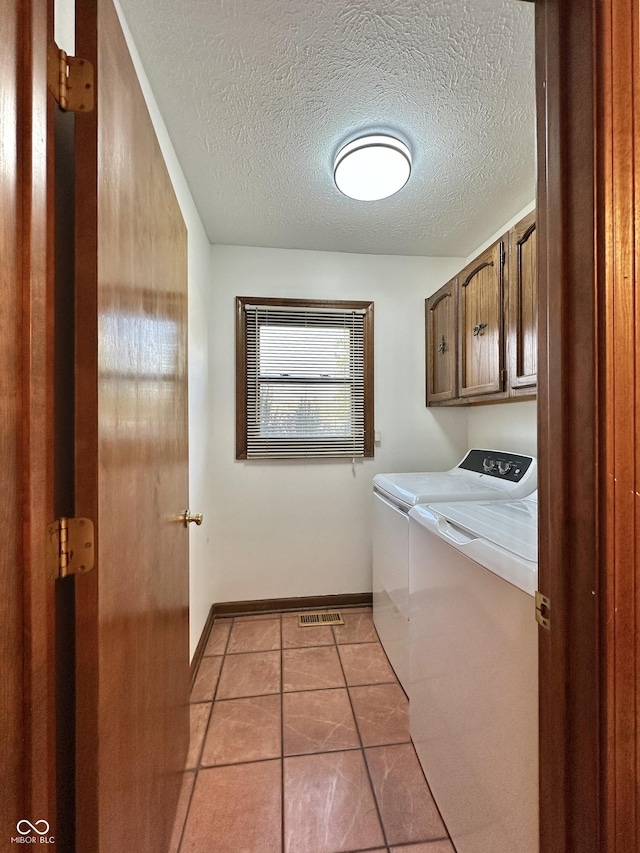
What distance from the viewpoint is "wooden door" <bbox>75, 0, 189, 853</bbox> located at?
0.61 meters

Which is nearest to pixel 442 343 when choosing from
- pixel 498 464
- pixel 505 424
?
pixel 505 424

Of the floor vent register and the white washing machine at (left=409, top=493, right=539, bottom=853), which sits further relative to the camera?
the floor vent register

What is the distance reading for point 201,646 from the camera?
1.98m

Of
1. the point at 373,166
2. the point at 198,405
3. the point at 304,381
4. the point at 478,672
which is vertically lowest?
the point at 478,672

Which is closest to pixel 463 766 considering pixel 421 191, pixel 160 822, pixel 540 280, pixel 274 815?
pixel 274 815

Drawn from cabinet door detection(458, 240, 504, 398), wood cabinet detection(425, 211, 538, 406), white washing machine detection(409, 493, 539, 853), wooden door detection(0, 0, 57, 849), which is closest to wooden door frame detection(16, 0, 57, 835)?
wooden door detection(0, 0, 57, 849)

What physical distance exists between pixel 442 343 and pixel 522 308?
759 millimetres

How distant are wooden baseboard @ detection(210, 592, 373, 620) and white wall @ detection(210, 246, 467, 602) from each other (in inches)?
1.6

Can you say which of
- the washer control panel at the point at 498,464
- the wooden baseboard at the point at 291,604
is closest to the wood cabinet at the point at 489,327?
the washer control panel at the point at 498,464

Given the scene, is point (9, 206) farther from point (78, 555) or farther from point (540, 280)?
point (540, 280)

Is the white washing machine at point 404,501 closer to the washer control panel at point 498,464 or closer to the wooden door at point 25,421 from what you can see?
the washer control panel at point 498,464

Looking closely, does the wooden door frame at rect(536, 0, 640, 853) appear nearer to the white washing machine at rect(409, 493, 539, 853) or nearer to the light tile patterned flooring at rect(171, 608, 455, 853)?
the white washing machine at rect(409, 493, 539, 853)

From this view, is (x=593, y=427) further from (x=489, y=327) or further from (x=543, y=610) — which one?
(x=489, y=327)

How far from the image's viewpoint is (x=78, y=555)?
23.3 inches
